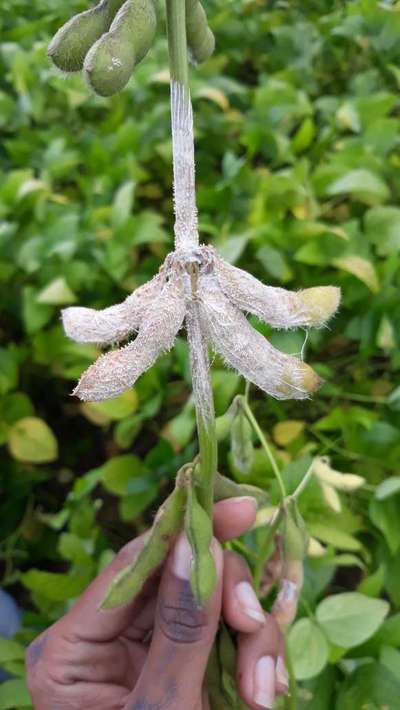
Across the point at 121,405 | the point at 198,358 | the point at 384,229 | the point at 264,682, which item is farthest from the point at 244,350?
the point at 384,229

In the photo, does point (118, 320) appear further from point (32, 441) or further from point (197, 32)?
point (32, 441)

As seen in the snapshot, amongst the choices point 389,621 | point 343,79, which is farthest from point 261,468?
point 343,79

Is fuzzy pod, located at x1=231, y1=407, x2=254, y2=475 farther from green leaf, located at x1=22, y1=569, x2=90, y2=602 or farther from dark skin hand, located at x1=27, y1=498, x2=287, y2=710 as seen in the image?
green leaf, located at x1=22, y1=569, x2=90, y2=602

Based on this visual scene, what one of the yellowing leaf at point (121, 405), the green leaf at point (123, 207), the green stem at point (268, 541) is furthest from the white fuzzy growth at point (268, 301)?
the green leaf at point (123, 207)

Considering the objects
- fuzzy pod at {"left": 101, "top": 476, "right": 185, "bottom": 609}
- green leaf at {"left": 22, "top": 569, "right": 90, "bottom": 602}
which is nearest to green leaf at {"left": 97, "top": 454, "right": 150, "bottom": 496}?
green leaf at {"left": 22, "top": 569, "right": 90, "bottom": 602}

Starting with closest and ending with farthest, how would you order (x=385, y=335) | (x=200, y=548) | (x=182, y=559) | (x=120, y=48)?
(x=120, y=48) < (x=200, y=548) < (x=182, y=559) < (x=385, y=335)

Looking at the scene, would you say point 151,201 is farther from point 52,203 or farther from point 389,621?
point 389,621
